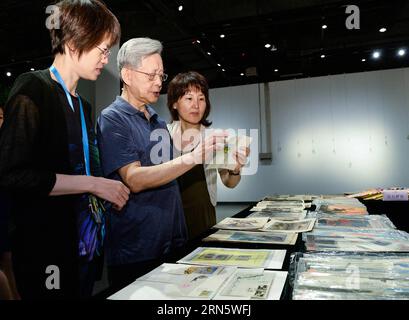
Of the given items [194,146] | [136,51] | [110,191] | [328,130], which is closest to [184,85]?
[194,146]

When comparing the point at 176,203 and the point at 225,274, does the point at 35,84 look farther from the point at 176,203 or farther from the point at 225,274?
the point at 225,274

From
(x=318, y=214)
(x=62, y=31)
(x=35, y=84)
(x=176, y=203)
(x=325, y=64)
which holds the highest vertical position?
(x=325, y=64)

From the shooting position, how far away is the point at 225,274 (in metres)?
0.84

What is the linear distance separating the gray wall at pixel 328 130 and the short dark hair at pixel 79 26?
693cm

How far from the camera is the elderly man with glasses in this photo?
114cm

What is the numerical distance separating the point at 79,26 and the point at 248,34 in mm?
5380

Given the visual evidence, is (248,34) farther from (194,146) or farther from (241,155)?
(241,155)

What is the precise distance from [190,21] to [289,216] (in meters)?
4.74

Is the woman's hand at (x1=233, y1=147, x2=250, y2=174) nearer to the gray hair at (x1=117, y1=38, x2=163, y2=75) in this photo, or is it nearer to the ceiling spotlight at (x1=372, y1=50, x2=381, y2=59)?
the gray hair at (x1=117, y1=38, x2=163, y2=75)

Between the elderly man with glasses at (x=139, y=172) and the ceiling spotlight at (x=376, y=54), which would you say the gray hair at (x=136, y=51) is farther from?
the ceiling spotlight at (x=376, y=54)

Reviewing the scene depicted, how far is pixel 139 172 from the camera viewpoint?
3.67ft

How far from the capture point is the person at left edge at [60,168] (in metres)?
0.87

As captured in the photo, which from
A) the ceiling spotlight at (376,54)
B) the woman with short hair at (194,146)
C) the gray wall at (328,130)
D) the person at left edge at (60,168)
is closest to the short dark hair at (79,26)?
the person at left edge at (60,168)
